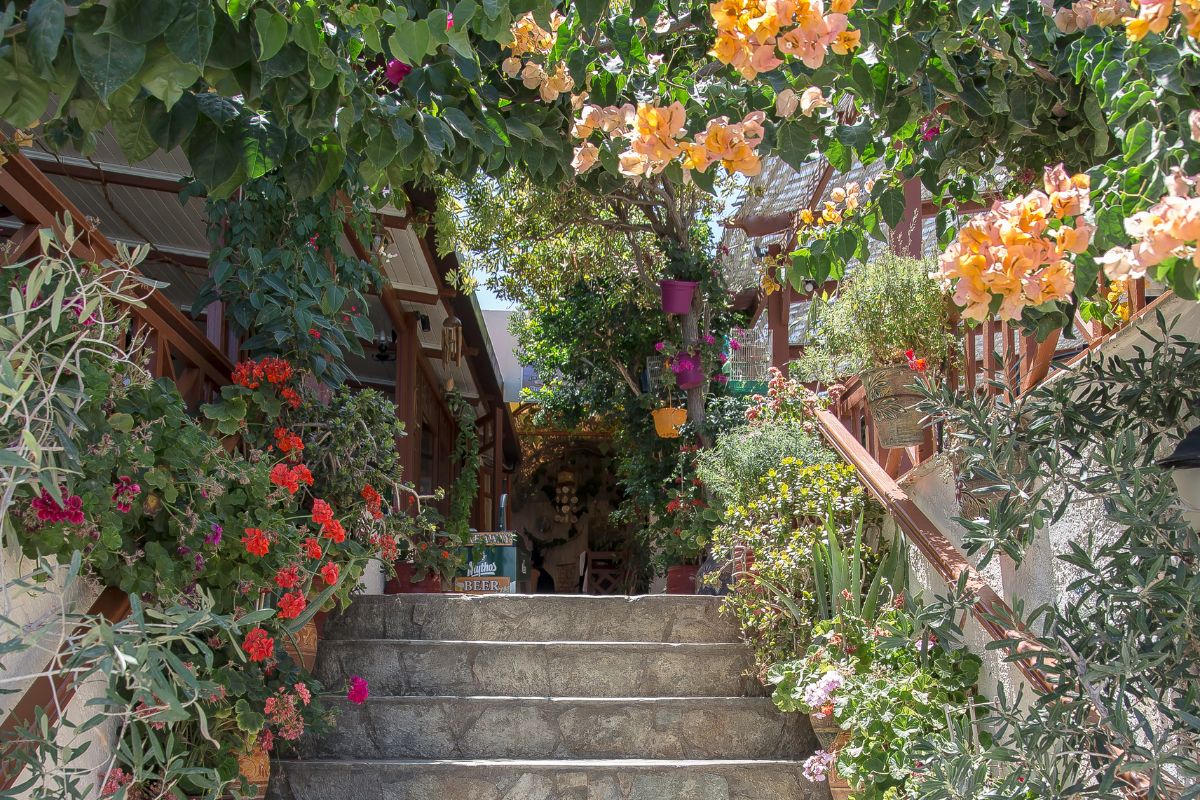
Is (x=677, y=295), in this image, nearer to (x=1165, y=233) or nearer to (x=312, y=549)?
(x=312, y=549)

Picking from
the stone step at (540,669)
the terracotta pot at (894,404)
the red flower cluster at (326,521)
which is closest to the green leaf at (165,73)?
the red flower cluster at (326,521)

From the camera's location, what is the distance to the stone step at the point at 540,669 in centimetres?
444

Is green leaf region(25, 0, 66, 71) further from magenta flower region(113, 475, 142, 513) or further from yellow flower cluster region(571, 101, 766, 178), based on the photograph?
magenta flower region(113, 475, 142, 513)

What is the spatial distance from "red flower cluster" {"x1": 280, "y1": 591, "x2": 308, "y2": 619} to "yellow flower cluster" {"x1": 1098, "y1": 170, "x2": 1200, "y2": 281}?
2.68 metres

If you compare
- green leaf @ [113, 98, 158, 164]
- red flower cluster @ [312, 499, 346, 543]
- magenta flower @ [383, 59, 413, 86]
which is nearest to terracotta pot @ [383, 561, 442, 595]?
red flower cluster @ [312, 499, 346, 543]

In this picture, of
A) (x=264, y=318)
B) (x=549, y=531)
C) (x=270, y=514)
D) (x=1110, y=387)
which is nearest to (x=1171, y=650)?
(x=1110, y=387)

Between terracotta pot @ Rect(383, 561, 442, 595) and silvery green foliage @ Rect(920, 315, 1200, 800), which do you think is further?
terracotta pot @ Rect(383, 561, 442, 595)

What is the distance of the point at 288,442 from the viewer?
13.4 ft

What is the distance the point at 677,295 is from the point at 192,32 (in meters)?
5.86

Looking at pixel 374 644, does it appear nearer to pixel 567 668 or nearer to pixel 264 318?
pixel 567 668

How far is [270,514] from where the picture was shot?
3.40 m

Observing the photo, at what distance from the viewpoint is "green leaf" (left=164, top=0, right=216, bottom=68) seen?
160cm

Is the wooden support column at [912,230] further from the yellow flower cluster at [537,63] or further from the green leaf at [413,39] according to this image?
the green leaf at [413,39]

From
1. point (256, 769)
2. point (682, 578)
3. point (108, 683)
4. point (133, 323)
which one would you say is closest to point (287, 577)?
point (256, 769)
